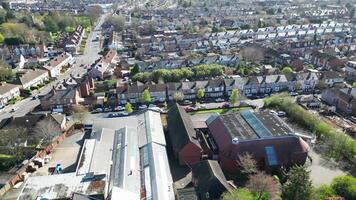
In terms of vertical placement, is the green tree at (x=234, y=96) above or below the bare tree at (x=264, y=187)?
above

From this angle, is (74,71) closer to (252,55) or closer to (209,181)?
(252,55)

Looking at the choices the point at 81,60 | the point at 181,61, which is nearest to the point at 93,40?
the point at 81,60

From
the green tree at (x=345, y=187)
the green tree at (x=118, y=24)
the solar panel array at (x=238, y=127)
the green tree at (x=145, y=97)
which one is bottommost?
the green tree at (x=345, y=187)

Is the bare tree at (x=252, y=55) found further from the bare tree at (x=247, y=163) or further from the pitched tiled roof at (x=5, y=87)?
the pitched tiled roof at (x=5, y=87)

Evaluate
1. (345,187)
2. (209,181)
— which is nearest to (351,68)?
(345,187)

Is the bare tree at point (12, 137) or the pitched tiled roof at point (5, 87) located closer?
the bare tree at point (12, 137)

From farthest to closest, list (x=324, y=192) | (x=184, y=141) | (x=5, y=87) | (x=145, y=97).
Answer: (x=5, y=87) → (x=145, y=97) → (x=184, y=141) → (x=324, y=192)

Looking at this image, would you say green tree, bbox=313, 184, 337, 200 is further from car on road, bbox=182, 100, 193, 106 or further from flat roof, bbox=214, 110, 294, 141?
car on road, bbox=182, 100, 193, 106

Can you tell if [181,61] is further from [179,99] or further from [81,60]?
[81,60]

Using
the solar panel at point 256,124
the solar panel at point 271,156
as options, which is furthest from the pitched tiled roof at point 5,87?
the solar panel at point 271,156
